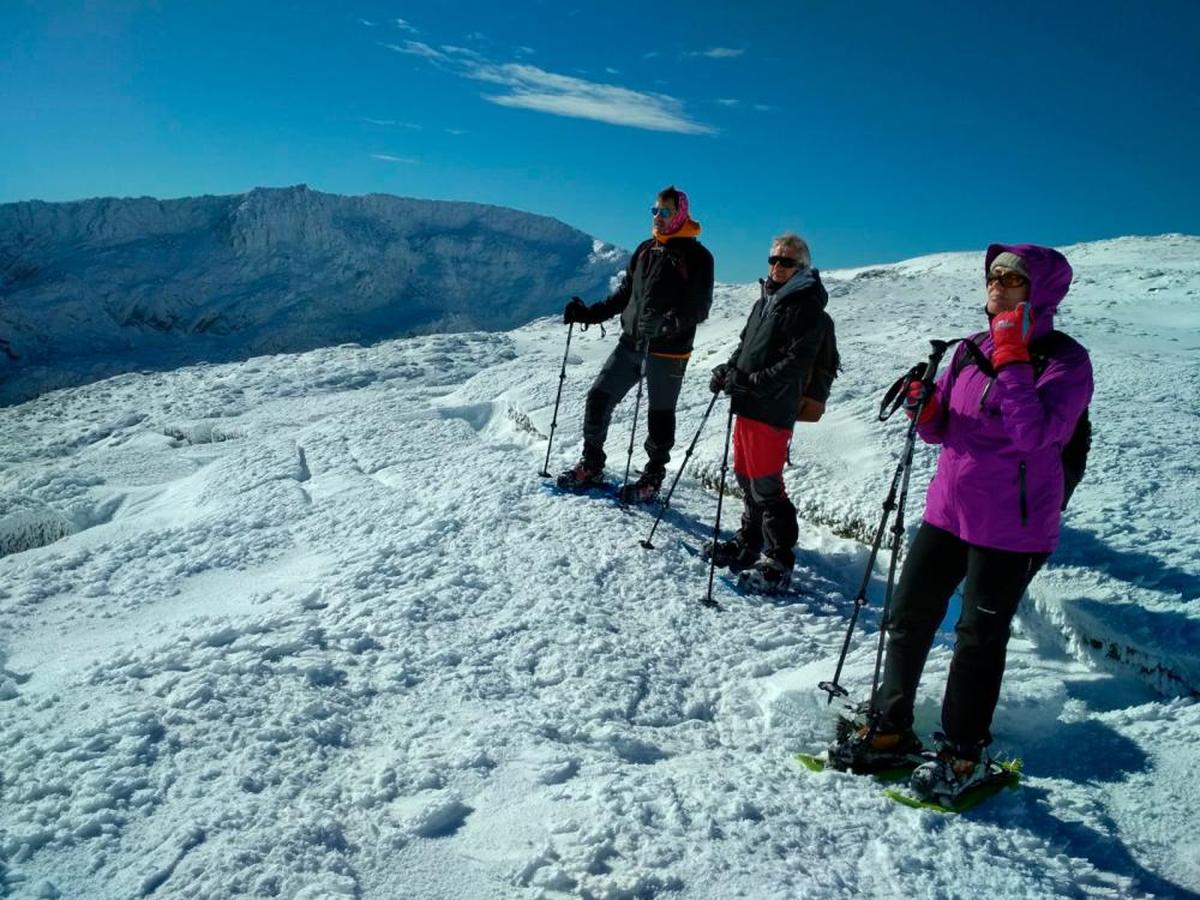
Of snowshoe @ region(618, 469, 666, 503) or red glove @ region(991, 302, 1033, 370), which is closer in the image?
red glove @ region(991, 302, 1033, 370)

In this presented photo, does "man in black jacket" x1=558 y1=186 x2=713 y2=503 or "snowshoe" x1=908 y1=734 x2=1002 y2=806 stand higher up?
"man in black jacket" x1=558 y1=186 x2=713 y2=503

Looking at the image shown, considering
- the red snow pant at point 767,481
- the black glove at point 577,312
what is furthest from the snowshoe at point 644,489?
the black glove at point 577,312

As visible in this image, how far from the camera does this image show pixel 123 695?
354 centimetres

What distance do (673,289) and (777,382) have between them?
1685 mm

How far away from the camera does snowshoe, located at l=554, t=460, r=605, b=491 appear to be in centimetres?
687

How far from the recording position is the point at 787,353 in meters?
4.71

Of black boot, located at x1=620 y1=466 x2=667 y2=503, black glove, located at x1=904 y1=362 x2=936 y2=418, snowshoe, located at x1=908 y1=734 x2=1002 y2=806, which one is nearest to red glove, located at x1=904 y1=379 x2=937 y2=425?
black glove, located at x1=904 y1=362 x2=936 y2=418

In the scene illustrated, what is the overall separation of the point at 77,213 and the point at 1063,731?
11711 centimetres

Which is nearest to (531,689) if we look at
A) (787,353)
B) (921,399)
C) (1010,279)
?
(921,399)

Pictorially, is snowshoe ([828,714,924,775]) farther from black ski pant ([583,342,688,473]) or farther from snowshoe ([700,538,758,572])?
black ski pant ([583,342,688,473])

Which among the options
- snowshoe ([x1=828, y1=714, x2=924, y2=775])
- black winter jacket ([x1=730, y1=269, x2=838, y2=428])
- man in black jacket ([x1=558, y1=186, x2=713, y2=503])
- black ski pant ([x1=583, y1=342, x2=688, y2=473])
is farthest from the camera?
black ski pant ([x1=583, y1=342, x2=688, y2=473])

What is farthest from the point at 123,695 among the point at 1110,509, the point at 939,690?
the point at 1110,509

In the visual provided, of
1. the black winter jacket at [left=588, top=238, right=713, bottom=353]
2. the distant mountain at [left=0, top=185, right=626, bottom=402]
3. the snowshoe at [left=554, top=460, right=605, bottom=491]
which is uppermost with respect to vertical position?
the distant mountain at [left=0, top=185, right=626, bottom=402]

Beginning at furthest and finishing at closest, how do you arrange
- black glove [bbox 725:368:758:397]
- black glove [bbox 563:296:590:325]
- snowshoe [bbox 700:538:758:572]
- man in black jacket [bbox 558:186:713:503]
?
black glove [bbox 563:296:590:325] < man in black jacket [bbox 558:186:713:503] < snowshoe [bbox 700:538:758:572] < black glove [bbox 725:368:758:397]
